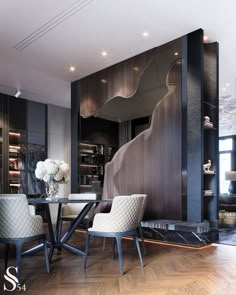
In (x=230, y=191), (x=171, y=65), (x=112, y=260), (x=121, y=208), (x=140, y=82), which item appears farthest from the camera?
(x=230, y=191)

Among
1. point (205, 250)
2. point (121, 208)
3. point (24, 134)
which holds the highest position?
point (24, 134)

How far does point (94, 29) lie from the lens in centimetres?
492

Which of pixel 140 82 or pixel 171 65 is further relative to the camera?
pixel 140 82

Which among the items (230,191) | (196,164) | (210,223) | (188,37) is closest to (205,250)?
(210,223)

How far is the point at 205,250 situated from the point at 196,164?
1.27 m

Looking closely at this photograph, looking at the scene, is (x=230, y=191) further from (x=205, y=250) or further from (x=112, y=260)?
(x=112, y=260)

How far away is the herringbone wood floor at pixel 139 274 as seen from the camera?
2.80 meters

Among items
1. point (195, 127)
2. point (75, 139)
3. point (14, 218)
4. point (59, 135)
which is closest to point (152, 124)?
point (195, 127)

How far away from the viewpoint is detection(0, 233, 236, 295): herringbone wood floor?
2.80 m

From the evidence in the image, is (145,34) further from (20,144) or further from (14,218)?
(20,144)

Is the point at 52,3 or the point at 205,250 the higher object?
the point at 52,3

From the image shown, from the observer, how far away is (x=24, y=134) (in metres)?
8.59

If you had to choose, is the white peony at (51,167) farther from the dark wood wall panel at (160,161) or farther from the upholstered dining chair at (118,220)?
the dark wood wall panel at (160,161)

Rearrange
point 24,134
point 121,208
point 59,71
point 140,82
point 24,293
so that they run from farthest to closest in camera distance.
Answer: point 24,134 < point 59,71 < point 140,82 < point 121,208 < point 24,293
